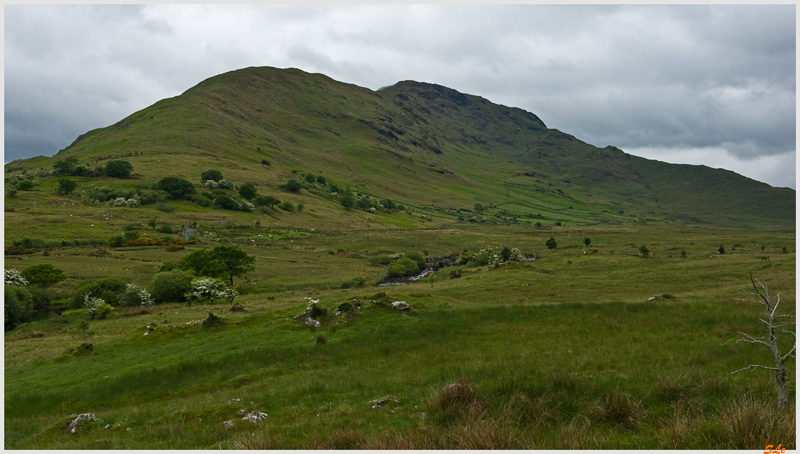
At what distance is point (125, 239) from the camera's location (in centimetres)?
9062

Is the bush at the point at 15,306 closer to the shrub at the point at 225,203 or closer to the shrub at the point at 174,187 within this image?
the shrub at the point at 225,203

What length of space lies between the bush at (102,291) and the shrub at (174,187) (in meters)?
96.9

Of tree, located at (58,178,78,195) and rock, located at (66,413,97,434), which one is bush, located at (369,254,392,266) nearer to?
rock, located at (66,413,97,434)

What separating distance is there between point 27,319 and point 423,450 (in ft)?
182

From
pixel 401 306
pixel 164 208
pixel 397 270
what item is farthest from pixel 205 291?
pixel 164 208

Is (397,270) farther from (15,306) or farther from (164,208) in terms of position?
(164,208)

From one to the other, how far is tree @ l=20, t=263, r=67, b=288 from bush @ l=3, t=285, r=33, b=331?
27.5 feet

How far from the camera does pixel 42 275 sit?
181 ft

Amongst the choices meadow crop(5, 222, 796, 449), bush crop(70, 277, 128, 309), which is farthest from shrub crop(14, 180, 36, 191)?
meadow crop(5, 222, 796, 449)

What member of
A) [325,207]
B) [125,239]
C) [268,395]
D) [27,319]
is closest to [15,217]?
[125,239]

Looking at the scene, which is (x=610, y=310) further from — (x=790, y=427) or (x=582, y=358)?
(x=790, y=427)

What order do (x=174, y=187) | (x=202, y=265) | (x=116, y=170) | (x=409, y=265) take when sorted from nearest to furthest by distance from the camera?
(x=202, y=265)
(x=409, y=265)
(x=174, y=187)
(x=116, y=170)

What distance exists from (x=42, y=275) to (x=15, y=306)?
45.5 ft

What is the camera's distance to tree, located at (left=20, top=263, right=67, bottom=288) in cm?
5428
